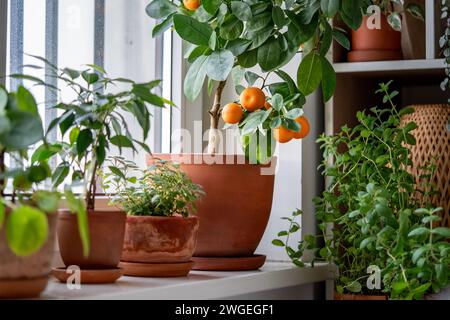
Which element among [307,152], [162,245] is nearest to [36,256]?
[162,245]

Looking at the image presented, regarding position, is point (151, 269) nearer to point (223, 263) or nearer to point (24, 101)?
point (223, 263)

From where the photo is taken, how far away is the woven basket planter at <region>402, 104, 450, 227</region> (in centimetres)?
187

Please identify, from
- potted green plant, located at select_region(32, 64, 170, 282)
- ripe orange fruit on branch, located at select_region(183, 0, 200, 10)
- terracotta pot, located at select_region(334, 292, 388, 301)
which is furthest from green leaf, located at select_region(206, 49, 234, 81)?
terracotta pot, located at select_region(334, 292, 388, 301)

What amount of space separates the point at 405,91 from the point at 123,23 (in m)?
0.89

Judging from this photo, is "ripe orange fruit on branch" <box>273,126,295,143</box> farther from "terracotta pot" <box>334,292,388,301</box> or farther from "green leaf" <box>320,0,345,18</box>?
"terracotta pot" <box>334,292,388,301</box>

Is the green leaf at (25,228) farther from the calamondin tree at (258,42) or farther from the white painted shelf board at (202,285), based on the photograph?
the calamondin tree at (258,42)

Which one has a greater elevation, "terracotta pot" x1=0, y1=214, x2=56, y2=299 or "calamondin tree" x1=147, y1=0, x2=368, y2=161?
"calamondin tree" x1=147, y1=0, x2=368, y2=161

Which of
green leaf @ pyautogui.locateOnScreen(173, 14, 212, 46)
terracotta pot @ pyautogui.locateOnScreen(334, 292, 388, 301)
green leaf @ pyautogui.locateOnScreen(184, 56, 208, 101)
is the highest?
green leaf @ pyautogui.locateOnScreen(173, 14, 212, 46)

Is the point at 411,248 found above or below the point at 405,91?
below

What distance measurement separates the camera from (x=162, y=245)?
153 cm

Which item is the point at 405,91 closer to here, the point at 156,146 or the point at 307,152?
the point at 307,152

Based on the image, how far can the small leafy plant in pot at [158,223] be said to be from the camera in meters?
1.54

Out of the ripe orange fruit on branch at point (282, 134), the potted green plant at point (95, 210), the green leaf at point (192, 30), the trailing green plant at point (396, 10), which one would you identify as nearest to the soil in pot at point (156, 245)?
the potted green plant at point (95, 210)

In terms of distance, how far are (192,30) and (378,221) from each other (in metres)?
0.55
